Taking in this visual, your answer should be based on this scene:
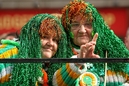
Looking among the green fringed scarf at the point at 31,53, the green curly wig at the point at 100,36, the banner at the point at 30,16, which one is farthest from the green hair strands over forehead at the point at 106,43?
the banner at the point at 30,16

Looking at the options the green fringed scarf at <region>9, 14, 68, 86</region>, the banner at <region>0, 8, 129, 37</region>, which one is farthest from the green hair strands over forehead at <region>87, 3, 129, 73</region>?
the banner at <region>0, 8, 129, 37</region>

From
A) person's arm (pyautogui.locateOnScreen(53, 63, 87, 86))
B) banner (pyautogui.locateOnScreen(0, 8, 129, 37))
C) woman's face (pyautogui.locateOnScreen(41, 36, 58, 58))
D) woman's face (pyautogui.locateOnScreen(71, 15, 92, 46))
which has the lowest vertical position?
banner (pyautogui.locateOnScreen(0, 8, 129, 37))

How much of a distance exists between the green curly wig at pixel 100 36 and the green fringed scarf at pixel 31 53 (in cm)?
9

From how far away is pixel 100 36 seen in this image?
3900mm

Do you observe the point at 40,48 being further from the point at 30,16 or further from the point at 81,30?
the point at 30,16

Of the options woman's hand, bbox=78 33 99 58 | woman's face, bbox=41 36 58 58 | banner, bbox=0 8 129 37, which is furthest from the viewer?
banner, bbox=0 8 129 37

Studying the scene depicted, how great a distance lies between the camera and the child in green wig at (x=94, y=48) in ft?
12.2

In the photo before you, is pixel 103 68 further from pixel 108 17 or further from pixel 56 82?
pixel 108 17

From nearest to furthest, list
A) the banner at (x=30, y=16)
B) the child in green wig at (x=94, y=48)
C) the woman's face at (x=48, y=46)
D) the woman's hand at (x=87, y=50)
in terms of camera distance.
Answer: the woman's hand at (x=87, y=50), the child in green wig at (x=94, y=48), the woman's face at (x=48, y=46), the banner at (x=30, y=16)

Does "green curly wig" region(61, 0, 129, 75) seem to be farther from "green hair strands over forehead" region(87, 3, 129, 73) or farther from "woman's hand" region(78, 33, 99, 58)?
"woman's hand" region(78, 33, 99, 58)

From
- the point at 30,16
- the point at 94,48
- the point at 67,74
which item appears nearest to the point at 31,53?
the point at 67,74

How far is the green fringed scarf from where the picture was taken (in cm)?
374

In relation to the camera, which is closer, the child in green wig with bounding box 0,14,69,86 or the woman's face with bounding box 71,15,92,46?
the child in green wig with bounding box 0,14,69,86

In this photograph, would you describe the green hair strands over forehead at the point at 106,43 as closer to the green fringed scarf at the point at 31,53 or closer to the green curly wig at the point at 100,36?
the green curly wig at the point at 100,36
